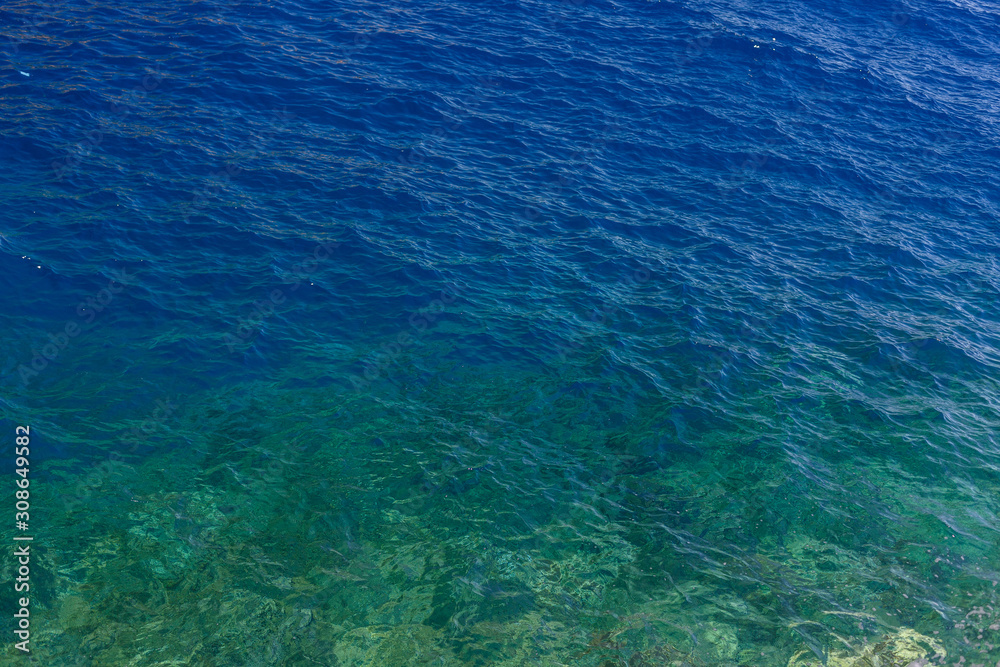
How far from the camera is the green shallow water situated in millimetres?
21797


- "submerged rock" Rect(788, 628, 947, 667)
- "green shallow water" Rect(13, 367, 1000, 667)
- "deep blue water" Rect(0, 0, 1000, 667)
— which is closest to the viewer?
"green shallow water" Rect(13, 367, 1000, 667)

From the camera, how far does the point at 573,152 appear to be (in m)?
45.4

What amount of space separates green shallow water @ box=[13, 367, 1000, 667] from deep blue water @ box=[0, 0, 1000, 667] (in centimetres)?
12

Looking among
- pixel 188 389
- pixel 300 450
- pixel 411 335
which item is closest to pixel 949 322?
pixel 411 335

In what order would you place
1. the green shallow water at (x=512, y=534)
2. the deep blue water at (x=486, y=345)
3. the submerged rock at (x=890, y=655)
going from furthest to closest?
the deep blue water at (x=486, y=345)
the submerged rock at (x=890, y=655)
the green shallow water at (x=512, y=534)

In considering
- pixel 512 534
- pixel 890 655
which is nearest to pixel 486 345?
pixel 512 534

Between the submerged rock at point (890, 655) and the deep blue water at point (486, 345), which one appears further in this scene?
the deep blue water at point (486, 345)

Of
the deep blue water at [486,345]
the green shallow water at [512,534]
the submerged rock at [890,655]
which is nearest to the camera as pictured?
the green shallow water at [512,534]

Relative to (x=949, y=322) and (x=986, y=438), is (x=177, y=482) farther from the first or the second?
(x=949, y=322)

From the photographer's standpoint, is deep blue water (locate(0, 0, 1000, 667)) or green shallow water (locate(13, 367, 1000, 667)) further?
deep blue water (locate(0, 0, 1000, 667))

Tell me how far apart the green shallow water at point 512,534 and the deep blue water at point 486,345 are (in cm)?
12

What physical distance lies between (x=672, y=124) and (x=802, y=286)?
1642cm

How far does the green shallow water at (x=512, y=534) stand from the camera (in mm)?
21797

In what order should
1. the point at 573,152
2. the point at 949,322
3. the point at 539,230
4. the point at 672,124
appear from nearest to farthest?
the point at 949,322 < the point at 539,230 < the point at 573,152 < the point at 672,124
